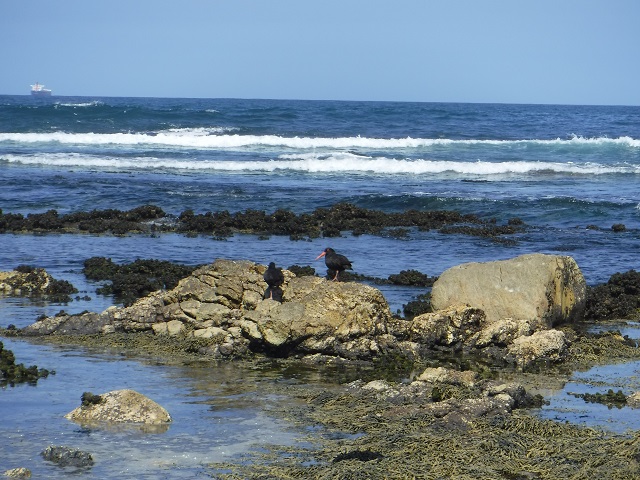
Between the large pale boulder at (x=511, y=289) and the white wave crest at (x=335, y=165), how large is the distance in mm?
25472

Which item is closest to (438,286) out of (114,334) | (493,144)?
(114,334)

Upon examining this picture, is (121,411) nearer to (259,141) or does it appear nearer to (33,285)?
(33,285)

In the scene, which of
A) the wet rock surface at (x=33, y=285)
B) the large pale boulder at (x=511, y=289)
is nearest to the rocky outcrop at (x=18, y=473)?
the large pale boulder at (x=511, y=289)

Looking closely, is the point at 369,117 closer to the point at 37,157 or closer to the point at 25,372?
the point at 37,157

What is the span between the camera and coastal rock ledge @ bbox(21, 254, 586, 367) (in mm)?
11031

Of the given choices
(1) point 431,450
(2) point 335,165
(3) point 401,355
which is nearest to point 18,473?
(1) point 431,450

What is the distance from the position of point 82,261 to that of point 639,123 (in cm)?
6158

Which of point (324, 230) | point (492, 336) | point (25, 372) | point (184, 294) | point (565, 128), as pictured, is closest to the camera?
point (25, 372)

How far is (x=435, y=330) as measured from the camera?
1166 centimetres

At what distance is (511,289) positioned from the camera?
40.5 ft

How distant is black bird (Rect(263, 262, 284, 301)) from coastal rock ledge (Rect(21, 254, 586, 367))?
0.13 meters

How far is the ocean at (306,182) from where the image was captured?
17.8 metres

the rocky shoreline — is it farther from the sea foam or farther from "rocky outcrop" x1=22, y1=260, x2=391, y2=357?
the sea foam

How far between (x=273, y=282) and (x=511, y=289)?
3.21 metres
